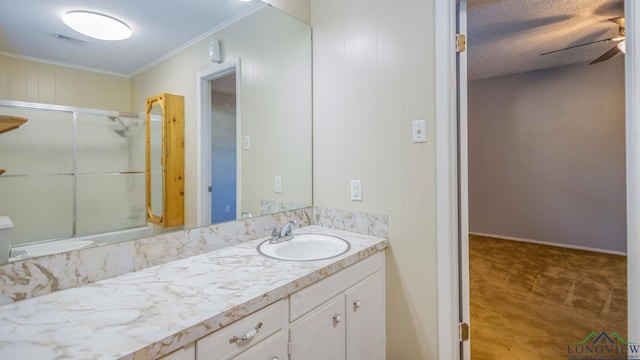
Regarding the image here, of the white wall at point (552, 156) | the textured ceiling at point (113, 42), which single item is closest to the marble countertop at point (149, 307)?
the textured ceiling at point (113, 42)

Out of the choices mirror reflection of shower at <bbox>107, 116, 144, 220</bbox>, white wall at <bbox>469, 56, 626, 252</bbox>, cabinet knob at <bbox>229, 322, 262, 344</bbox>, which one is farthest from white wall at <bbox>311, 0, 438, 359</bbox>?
white wall at <bbox>469, 56, 626, 252</bbox>

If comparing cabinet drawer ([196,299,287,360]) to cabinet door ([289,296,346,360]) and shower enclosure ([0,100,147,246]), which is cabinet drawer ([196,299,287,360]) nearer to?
cabinet door ([289,296,346,360])

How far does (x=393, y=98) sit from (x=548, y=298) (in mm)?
2209

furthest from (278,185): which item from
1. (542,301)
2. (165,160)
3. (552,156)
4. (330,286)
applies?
(552,156)

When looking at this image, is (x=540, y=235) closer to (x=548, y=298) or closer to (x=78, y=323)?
(x=548, y=298)

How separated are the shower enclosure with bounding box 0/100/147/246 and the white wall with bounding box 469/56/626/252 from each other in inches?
181

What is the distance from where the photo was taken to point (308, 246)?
155 centimetres

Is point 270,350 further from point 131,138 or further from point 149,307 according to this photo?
point 131,138

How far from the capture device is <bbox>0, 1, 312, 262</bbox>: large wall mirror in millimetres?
1138

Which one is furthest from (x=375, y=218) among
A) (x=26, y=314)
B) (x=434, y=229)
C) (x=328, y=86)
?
(x=26, y=314)

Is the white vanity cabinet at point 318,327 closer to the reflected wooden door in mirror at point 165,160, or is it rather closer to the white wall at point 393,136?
the white wall at point 393,136

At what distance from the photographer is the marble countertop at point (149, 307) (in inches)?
25.1

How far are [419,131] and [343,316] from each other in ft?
2.99

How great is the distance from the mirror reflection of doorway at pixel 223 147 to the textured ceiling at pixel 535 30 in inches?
55.8
